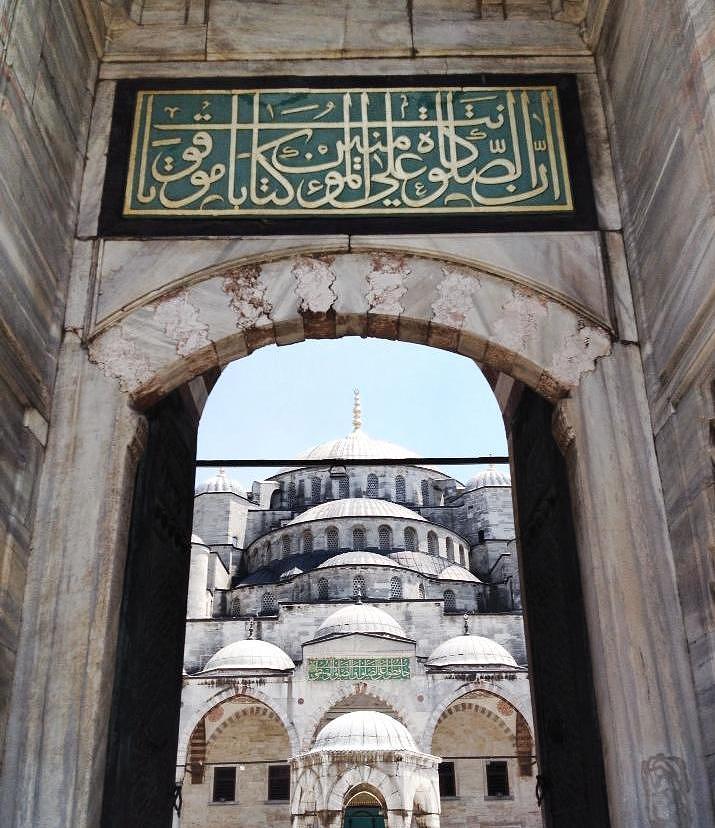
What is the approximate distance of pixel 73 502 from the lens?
3109mm

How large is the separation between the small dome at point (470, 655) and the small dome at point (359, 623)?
130 cm

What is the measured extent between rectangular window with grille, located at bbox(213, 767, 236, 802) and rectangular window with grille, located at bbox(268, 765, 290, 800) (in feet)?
3.37

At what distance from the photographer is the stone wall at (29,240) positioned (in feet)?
9.45

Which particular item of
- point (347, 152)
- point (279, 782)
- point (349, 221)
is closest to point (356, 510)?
point (279, 782)

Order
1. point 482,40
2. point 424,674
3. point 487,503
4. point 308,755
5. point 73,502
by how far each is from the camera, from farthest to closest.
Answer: point 487,503, point 424,674, point 308,755, point 482,40, point 73,502

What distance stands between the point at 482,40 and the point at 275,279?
1.44m

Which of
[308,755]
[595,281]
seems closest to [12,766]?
[595,281]

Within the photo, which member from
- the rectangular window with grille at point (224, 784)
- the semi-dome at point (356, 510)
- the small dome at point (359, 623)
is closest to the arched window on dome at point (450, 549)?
the semi-dome at point (356, 510)

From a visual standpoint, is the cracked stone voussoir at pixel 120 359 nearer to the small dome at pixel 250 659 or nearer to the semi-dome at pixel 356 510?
the small dome at pixel 250 659

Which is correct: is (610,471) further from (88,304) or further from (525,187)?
(88,304)

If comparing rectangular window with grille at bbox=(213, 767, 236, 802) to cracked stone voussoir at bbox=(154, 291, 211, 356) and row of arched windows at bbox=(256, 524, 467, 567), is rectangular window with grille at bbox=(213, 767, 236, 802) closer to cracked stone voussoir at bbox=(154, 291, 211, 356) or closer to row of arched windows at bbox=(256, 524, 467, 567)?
row of arched windows at bbox=(256, 524, 467, 567)

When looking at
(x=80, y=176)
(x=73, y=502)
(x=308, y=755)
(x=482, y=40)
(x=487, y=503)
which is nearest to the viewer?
(x=73, y=502)

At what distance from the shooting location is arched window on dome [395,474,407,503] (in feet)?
140

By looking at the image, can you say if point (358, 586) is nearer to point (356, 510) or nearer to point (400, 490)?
point (356, 510)
